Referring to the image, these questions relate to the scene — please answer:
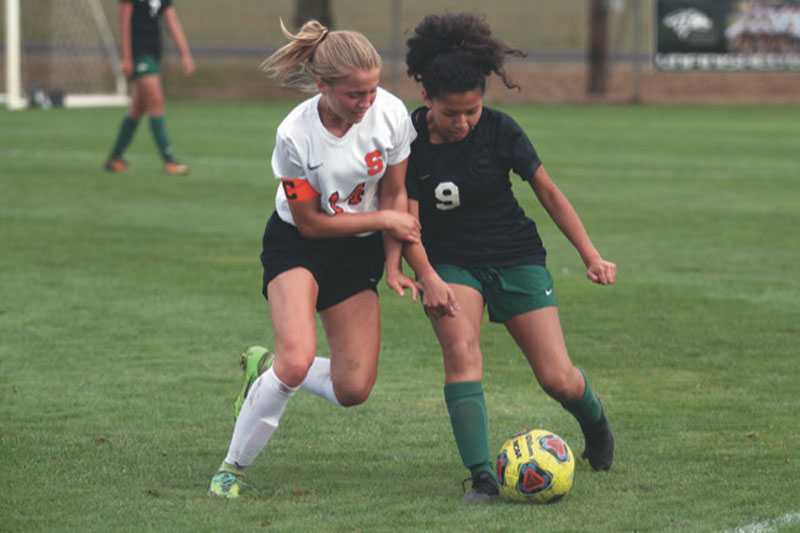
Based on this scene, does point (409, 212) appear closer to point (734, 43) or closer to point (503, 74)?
point (503, 74)

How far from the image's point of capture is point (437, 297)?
6090mm

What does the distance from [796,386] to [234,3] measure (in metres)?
47.4

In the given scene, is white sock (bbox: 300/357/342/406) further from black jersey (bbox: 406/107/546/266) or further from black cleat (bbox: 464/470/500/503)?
black cleat (bbox: 464/470/500/503)

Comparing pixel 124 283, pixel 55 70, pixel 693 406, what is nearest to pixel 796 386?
pixel 693 406

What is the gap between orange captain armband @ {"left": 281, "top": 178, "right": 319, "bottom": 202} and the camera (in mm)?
6168

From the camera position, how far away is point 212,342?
938 centimetres

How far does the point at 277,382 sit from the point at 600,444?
1271 millimetres

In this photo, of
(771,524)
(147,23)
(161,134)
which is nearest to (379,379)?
(771,524)

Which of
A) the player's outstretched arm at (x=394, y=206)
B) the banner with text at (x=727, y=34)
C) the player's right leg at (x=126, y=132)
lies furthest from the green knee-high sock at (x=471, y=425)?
the banner with text at (x=727, y=34)

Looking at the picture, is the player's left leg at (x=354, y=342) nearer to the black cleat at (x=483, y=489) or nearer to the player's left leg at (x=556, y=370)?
the player's left leg at (x=556, y=370)

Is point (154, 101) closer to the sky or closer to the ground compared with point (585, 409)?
closer to the ground

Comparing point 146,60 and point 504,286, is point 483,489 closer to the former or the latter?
point 504,286

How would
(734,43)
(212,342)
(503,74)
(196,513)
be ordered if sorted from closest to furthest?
1. (196,513)
2. (503,74)
3. (212,342)
4. (734,43)

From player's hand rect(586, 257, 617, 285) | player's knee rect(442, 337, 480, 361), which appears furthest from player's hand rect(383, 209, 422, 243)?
player's hand rect(586, 257, 617, 285)
